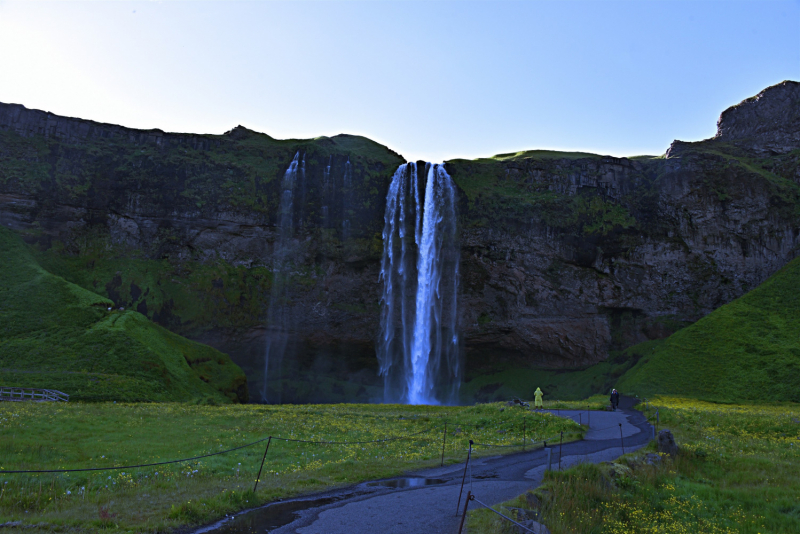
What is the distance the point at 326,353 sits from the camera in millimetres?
73500

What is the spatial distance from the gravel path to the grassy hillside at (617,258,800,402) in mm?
37160

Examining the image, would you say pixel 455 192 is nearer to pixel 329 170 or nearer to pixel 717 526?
pixel 329 170

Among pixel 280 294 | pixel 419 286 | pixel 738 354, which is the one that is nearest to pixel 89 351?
pixel 280 294

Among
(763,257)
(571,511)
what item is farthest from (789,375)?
(571,511)

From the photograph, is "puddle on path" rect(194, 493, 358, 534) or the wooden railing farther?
the wooden railing

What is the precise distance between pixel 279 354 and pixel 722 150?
75.4m

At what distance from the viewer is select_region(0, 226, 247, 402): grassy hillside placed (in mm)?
41603

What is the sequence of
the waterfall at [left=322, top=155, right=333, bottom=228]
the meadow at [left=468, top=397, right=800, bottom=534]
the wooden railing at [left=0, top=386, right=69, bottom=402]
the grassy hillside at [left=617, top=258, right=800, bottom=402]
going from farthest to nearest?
the waterfall at [left=322, top=155, right=333, bottom=228] < the grassy hillside at [left=617, top=258, right=800, bottom=402] < the wooden railing at [left=0, top=386, right=69, bottom=402] < the meadow at [left=468, top=397, right=800, bottom=534]

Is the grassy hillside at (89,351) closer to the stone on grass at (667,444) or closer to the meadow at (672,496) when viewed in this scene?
the meadow at (672,496)

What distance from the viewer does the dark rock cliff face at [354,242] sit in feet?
223

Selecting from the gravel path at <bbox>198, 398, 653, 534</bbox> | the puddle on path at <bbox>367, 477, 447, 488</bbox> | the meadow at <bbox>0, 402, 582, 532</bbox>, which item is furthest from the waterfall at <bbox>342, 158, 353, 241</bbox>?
the puddle on path at <bbox>367, 477, 447, 488</bbox>

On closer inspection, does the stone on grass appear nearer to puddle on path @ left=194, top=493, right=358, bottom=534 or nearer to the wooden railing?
puddle on path @ left=194, top=493, right=358, bottom=534

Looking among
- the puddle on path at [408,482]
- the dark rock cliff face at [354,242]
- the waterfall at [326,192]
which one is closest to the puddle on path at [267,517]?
the puddle on path at [408,482]

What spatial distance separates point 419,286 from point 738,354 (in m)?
37.0
